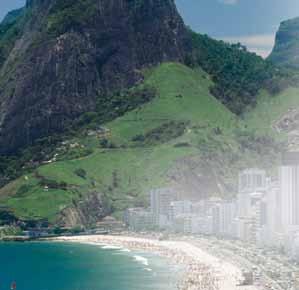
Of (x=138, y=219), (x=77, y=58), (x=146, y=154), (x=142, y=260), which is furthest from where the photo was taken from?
(x=77, y=58)

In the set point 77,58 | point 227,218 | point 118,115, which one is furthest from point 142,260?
point 77,58

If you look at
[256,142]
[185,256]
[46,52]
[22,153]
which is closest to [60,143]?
[22,153]

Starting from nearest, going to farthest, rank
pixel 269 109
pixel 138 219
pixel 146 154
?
pixel 138 219 < pixel 146 154 < pixel 269 109

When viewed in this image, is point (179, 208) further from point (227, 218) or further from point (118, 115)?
point (118, 115)

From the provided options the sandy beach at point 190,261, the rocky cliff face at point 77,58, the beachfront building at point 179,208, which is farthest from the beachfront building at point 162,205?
the rocky cliff face at point 77,58

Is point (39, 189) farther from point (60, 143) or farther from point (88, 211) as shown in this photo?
point (60, 143)

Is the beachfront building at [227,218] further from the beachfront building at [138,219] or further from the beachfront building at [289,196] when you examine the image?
the beachfront building at [289,196]
